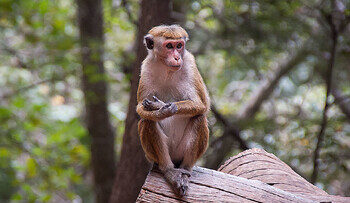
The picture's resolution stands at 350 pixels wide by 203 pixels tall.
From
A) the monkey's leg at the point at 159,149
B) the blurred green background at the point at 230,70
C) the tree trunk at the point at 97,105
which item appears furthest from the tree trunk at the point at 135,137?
the monkey's leg at the point at 159,149

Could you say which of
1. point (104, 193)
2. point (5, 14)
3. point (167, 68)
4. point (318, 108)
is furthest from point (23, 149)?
point (318, 108)

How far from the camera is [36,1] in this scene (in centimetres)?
813

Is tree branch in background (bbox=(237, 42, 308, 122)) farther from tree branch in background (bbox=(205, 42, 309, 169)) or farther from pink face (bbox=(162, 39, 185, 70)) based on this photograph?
pink face (bbox=(162, 39, 185, 70))

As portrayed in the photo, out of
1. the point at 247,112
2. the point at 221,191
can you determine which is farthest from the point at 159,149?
the point at 247,112

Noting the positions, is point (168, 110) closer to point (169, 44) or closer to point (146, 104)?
point (146, 104)

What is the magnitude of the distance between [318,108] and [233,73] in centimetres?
248

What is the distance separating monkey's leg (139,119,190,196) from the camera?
3.99 m

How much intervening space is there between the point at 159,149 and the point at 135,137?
1.92m

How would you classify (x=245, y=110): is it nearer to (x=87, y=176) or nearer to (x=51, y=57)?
(x=51, y=57)

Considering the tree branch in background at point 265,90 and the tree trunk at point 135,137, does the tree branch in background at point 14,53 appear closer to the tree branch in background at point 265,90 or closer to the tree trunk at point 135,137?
the tree trunk at point 135,137

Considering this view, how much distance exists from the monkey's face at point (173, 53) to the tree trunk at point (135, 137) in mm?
1907

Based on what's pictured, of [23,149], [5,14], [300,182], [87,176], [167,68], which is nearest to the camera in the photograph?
[167,68]

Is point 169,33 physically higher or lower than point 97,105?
higher

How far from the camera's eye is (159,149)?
163 inches
